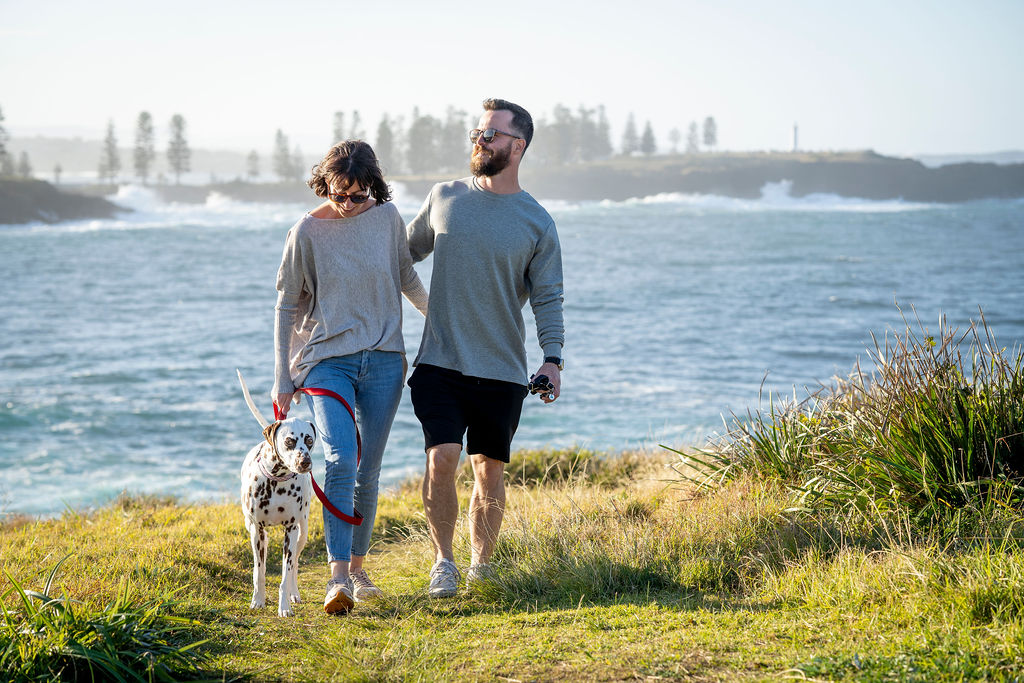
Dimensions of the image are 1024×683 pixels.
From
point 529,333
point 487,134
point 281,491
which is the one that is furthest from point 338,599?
point 529,333

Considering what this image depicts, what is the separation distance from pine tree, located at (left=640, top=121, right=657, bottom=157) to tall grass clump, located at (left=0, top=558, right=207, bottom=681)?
19618 cm

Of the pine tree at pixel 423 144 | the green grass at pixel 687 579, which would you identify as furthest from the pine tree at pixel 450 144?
the green grass at pixel 687 579

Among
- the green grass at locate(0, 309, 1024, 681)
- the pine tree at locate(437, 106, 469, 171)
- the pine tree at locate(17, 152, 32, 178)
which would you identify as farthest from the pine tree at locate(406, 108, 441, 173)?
the green grass at locate(0, 309, 1024, 681)

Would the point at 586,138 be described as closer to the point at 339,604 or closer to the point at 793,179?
the point at 793,179

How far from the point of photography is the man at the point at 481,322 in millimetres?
4859

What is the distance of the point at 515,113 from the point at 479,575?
8.55 feet

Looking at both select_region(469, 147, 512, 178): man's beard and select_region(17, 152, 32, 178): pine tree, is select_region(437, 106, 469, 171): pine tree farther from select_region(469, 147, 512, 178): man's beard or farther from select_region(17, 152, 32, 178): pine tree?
select_region(469, 147, 512, 178): man's beard

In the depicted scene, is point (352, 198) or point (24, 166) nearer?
point (352, 198)

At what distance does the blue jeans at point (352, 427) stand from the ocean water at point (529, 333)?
12.0 feet

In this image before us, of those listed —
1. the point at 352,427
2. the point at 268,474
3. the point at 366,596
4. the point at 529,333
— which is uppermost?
the point at 352,427

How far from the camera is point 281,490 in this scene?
4.52 metres

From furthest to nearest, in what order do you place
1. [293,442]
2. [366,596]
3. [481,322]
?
[481,322] → [366,596] → [293,442]

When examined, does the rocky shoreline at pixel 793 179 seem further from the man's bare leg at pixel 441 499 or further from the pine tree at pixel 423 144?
the man's bare leg at pixel 441 499

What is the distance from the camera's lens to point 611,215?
389ft
